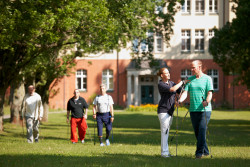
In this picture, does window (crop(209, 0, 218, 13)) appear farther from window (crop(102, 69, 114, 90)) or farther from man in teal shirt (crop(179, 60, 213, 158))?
man in teal shirt (crop(179, 60, 213, 158))

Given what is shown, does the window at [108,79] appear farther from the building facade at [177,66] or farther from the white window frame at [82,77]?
the white window frame at [82,77]

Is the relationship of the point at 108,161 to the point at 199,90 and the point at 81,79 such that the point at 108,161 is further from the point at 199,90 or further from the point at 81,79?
the point at 81,79

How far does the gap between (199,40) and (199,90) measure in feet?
118

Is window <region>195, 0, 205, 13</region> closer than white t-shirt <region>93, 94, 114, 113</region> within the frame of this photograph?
No

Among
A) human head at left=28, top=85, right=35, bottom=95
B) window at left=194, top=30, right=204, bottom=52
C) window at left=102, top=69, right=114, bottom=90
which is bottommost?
human head at left=28, top=85, right=35, bottom=95

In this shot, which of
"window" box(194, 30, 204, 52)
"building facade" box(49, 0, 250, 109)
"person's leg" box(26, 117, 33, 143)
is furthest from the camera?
"window" box(194, 30, 204, 52)

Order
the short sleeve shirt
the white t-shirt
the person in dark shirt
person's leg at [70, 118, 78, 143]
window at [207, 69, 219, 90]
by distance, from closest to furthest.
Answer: the short sleeve shirt → the person in dark shirt → the white t-shirt → person's leg at [70, 118, 78, 143] → window at [207, 69, 219, 90]

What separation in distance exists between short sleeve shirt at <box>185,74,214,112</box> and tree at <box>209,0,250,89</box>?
41.4 feet

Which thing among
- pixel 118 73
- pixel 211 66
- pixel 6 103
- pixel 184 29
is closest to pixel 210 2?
pixel 184 29

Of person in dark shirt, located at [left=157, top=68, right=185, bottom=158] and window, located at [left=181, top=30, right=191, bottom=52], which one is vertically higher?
window, located at [left=181, top=30, right=191, bottom=52]

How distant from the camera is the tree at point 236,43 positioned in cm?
2092

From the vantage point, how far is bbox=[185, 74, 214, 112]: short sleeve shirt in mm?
8656

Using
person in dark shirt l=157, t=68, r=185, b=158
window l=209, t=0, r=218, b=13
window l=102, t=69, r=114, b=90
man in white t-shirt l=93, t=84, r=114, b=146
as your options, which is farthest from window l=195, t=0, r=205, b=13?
person in dark shirt l=157, t=68, r=185, b=158

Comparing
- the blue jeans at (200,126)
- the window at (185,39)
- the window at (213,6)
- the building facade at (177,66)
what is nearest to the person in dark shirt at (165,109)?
the blue jeans at (200,126)
